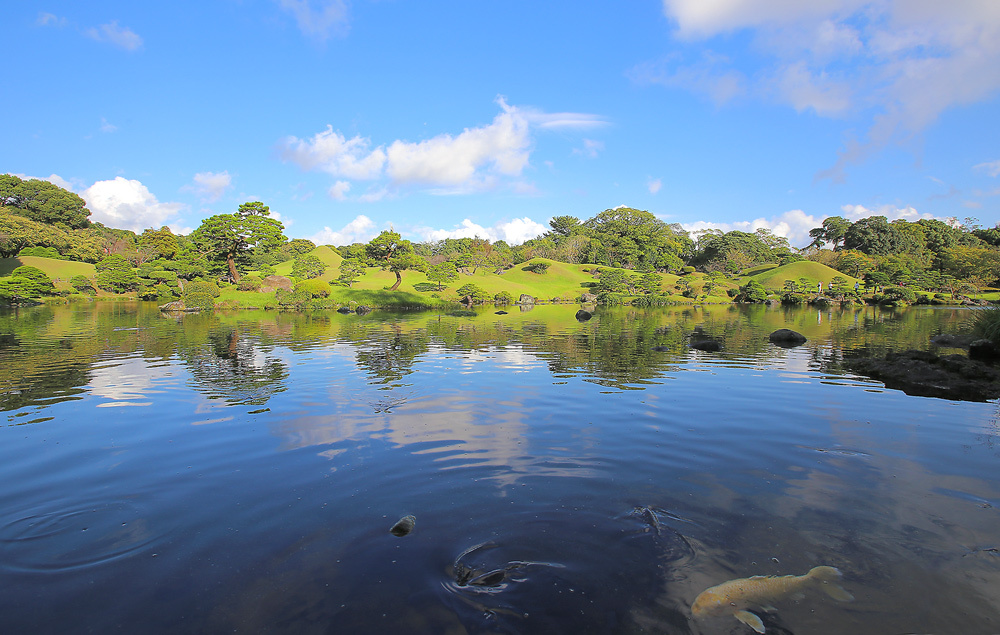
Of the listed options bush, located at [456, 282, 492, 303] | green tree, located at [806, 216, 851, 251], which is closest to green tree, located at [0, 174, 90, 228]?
bush, located at [456, 282, 492, 303]

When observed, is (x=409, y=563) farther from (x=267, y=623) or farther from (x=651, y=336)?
(x=651, y=336)

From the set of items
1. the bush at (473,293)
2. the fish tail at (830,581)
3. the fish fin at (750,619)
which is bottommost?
the fish fin at (750,619)

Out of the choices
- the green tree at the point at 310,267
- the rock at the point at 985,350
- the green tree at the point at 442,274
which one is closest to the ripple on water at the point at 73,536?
the rock at the point at 985,350

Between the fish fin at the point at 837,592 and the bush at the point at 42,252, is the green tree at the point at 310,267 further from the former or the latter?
the fish fin at the point at 837,592

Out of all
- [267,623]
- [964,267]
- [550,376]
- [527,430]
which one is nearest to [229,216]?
[550,376]

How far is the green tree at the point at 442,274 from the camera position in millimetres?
69875

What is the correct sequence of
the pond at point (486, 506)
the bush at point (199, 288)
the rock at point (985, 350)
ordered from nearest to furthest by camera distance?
the pond at point (486, 506), the rock at point (985, 350), the bush at point (199, 288)

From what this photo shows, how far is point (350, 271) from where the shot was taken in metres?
72.8

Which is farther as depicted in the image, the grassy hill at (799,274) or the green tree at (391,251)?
the grassy hill at (799,274)

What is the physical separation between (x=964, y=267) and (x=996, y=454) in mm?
94784

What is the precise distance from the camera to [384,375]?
1597cm

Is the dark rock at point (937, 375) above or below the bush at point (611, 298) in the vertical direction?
below

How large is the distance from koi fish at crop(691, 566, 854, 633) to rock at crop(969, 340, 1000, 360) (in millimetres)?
16572

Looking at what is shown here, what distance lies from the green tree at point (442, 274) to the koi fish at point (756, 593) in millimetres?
66173
